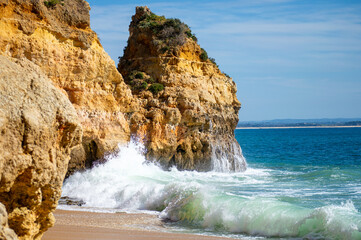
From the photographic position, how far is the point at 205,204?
11844 mm

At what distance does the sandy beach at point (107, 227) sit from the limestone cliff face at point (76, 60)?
588 cm

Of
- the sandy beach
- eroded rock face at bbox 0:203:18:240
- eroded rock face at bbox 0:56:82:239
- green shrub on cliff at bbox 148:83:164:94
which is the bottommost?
the sandy beach

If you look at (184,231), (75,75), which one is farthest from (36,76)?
(75,75)

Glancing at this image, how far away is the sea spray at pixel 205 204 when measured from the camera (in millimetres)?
10141

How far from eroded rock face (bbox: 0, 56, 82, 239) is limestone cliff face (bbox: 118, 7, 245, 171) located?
1430cm

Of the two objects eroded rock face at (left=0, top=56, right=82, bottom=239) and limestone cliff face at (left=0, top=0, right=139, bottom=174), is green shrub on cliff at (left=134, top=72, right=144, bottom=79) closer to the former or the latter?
limestone cliff face at (left=0, top=0, right=139, bottom=174)

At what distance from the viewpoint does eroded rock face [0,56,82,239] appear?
14.9 feet

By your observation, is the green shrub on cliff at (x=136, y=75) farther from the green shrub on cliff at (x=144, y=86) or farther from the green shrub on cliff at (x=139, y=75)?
the green shrub on cliff at (x=144, y=86)

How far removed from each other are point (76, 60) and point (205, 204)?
7857mm

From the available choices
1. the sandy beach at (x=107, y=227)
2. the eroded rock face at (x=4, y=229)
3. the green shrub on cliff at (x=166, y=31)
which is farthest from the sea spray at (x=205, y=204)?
the eroded rock face at (x=4, y=229)

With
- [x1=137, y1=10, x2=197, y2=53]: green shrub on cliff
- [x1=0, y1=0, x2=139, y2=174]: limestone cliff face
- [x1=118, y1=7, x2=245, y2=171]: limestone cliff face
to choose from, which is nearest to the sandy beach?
[x1=0, y1=0, x2=139, y2=174]: limestone cliff face

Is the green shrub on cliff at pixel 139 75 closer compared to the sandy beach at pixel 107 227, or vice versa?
the sandy beach at pixel 107 227

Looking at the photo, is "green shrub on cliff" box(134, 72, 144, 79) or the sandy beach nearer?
the sandy beach

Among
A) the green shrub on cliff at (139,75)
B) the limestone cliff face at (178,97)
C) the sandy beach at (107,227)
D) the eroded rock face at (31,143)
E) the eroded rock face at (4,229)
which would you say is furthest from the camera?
the green shrub on cliff at (139,75)
